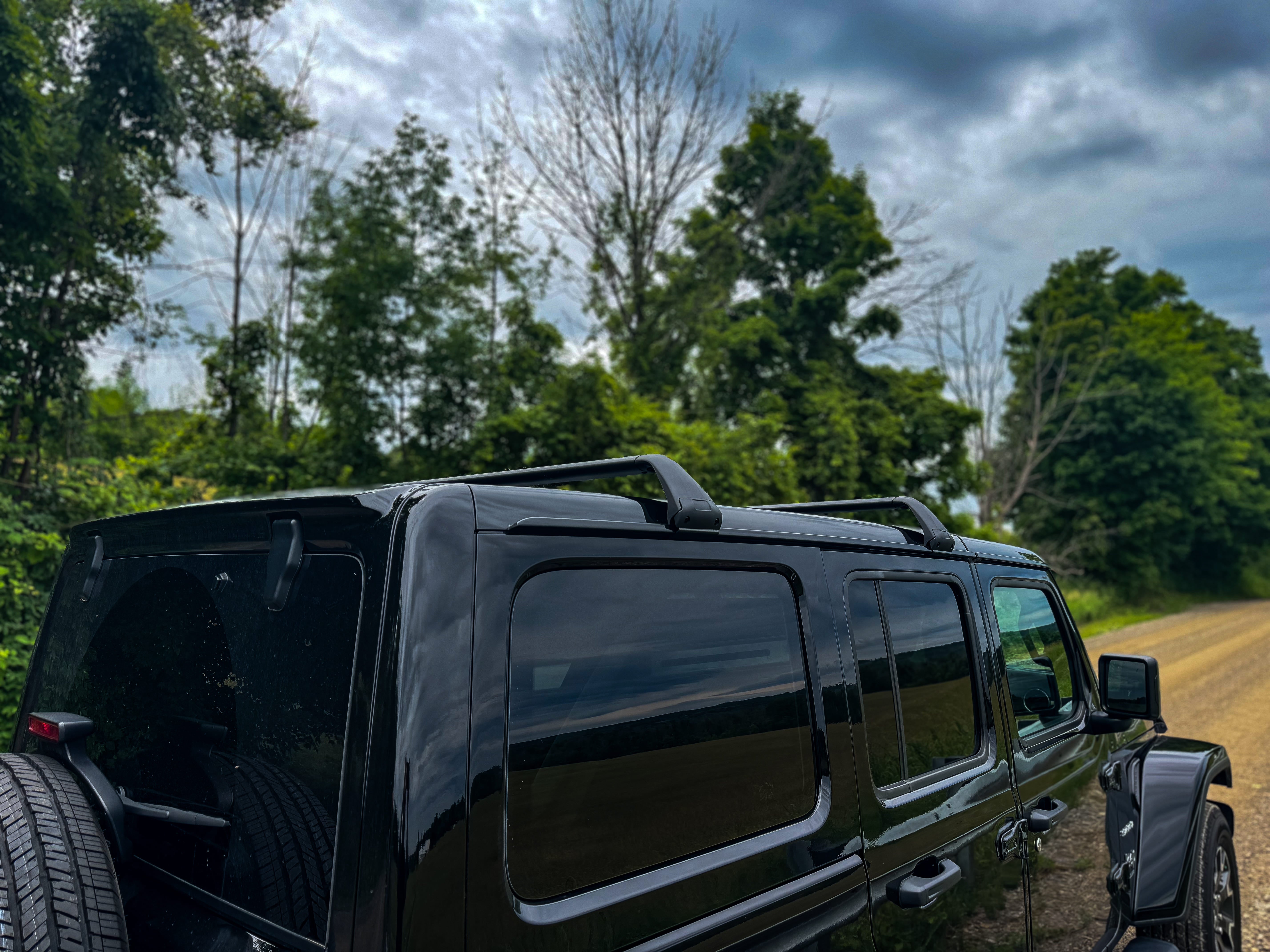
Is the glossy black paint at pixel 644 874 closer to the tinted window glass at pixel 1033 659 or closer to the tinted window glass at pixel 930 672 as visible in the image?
the tinted window glass at pixel 930 672

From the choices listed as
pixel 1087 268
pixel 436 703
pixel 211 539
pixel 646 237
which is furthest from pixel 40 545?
pixel 1087 268

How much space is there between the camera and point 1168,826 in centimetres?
293

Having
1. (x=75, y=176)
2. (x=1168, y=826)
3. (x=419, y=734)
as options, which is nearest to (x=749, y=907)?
(x=419, y=734)

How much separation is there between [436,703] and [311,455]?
508 inches

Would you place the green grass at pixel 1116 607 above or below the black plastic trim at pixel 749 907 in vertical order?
below

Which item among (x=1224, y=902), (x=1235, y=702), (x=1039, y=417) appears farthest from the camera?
(x=1039, y=417)

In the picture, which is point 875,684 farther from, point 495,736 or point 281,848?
point 281,848

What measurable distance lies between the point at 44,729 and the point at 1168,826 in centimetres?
352

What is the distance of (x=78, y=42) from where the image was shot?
8.69 meters

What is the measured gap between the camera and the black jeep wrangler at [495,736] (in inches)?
44.7

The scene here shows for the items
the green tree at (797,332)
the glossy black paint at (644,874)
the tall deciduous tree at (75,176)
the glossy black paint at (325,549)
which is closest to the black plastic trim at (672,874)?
the glossy black paint at (644,874)

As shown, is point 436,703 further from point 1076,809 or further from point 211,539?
point 1076,809

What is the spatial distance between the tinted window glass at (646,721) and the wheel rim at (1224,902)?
8.51ft

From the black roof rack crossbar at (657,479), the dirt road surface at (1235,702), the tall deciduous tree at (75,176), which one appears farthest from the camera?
the tall deciduous tree at (75,176)
